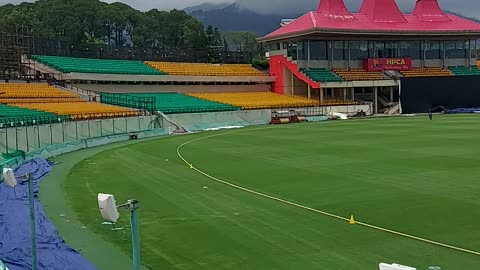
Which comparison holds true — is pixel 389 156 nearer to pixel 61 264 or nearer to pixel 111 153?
pixel 111 153

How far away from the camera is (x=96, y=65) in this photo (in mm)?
65312

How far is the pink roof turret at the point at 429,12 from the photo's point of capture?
254 ft

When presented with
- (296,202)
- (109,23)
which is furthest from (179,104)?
(109,23)

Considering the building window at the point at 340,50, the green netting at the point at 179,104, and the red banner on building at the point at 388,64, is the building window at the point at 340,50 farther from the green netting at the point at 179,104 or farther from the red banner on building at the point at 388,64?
the green netting at the point at 179,104

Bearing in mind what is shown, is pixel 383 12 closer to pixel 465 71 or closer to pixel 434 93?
pixel 465 71

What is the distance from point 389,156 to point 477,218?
41.0 feet

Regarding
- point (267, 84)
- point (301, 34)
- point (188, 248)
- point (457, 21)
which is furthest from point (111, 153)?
point (457, 21)

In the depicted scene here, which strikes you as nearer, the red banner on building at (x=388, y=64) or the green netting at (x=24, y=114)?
the green netting at (x=24, y=114)

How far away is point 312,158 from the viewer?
26078 millimetres

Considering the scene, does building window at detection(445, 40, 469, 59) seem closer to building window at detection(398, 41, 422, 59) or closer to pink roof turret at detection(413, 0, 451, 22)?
pink roof turret at detection(413, 0, 451, 22)

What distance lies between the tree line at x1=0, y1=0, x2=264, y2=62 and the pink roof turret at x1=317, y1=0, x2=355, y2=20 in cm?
4252

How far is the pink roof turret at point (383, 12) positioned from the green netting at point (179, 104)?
1076 inches

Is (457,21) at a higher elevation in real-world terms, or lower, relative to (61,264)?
higher

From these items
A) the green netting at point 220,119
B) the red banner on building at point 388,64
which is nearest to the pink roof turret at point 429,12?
the red banner on building at point 388,64
